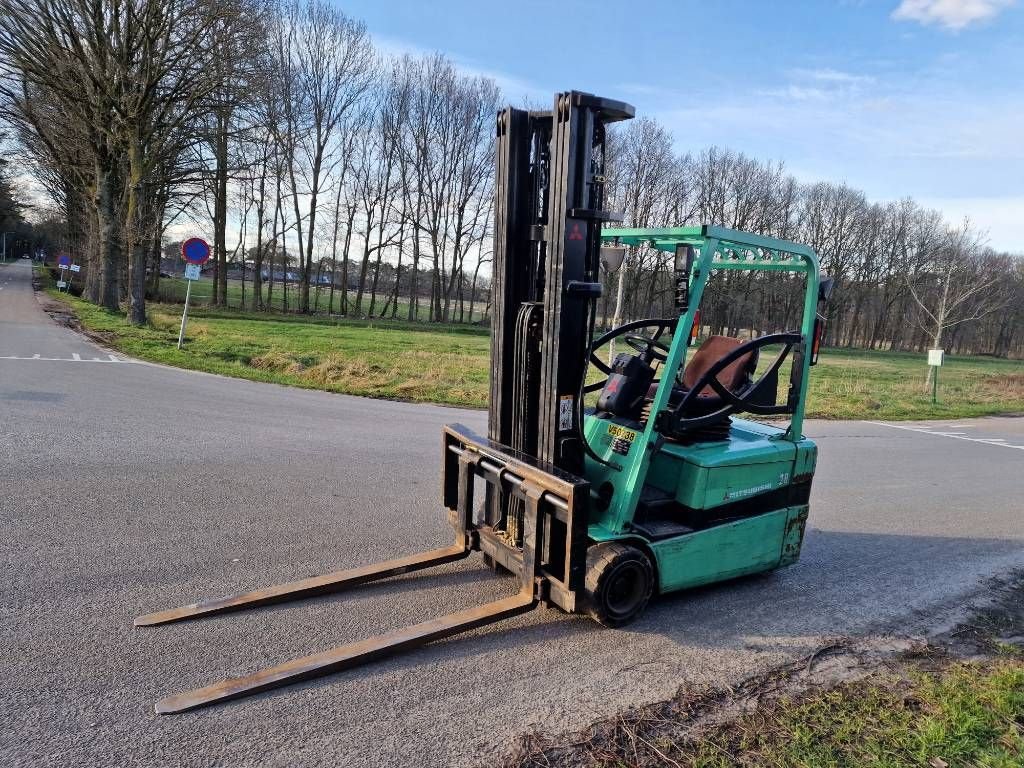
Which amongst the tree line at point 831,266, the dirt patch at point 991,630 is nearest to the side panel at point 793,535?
the dirt patch at point 991,630

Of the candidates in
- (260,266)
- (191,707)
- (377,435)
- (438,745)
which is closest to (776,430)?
(438,745)

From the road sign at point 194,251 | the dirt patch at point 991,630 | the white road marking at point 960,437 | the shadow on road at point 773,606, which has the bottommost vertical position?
the white road marking at point 960,437

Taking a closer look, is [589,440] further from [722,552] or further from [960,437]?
[960,437]

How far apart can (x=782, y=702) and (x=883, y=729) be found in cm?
46

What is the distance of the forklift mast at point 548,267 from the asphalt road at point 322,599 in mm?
1208

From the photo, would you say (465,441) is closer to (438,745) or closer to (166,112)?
(438,745)

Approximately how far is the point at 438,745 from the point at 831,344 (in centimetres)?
7747

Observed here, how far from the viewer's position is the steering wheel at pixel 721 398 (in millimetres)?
4445

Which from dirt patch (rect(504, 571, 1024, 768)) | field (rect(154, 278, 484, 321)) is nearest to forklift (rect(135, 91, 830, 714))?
dirt patch (rect(504, 571, 1024, 768))

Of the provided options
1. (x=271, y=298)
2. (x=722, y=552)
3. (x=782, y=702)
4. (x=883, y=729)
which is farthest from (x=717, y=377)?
(x=271, y=298)

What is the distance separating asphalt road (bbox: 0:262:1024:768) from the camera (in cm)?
300

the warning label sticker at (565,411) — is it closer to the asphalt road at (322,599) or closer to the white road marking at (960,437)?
the asphalt road at (322,599)

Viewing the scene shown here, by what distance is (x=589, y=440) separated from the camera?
4.92 m

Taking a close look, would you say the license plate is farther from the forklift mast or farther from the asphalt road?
the asphalt road
